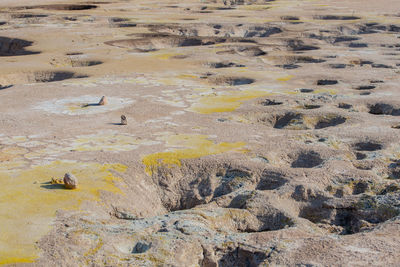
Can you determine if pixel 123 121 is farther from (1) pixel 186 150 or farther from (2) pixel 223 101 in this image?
(2) pixel 223 101

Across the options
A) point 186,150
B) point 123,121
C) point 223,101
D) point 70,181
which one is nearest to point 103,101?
point 123,121

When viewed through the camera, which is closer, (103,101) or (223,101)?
(103,101)

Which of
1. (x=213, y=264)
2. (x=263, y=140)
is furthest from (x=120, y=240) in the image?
(x=263, y=140)

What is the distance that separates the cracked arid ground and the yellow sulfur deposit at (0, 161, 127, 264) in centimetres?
2

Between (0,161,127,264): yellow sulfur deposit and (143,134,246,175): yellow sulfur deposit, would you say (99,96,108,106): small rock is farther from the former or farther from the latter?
(0,161,127,264): yellow sulfur deposit

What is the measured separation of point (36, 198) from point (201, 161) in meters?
2.42

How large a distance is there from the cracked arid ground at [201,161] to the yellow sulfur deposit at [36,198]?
0.02m

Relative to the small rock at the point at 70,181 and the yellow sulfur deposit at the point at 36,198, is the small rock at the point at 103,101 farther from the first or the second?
the small rock at the point at 70,181

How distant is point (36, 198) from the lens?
5.95 m

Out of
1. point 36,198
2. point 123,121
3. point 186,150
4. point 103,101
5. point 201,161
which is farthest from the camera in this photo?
point 103,101

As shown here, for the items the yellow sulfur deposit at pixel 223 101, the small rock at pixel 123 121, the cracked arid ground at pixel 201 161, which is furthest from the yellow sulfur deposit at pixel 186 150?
the yellow sulfur deposit at pixel 223 101

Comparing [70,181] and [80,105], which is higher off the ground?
[70,181]

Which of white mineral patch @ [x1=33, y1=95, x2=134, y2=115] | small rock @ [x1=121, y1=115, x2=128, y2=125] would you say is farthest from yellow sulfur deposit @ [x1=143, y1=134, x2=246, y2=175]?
white mineral patch @ [x1=33, y1=95, x2=134, y2=115]

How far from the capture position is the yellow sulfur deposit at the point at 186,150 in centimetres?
738
